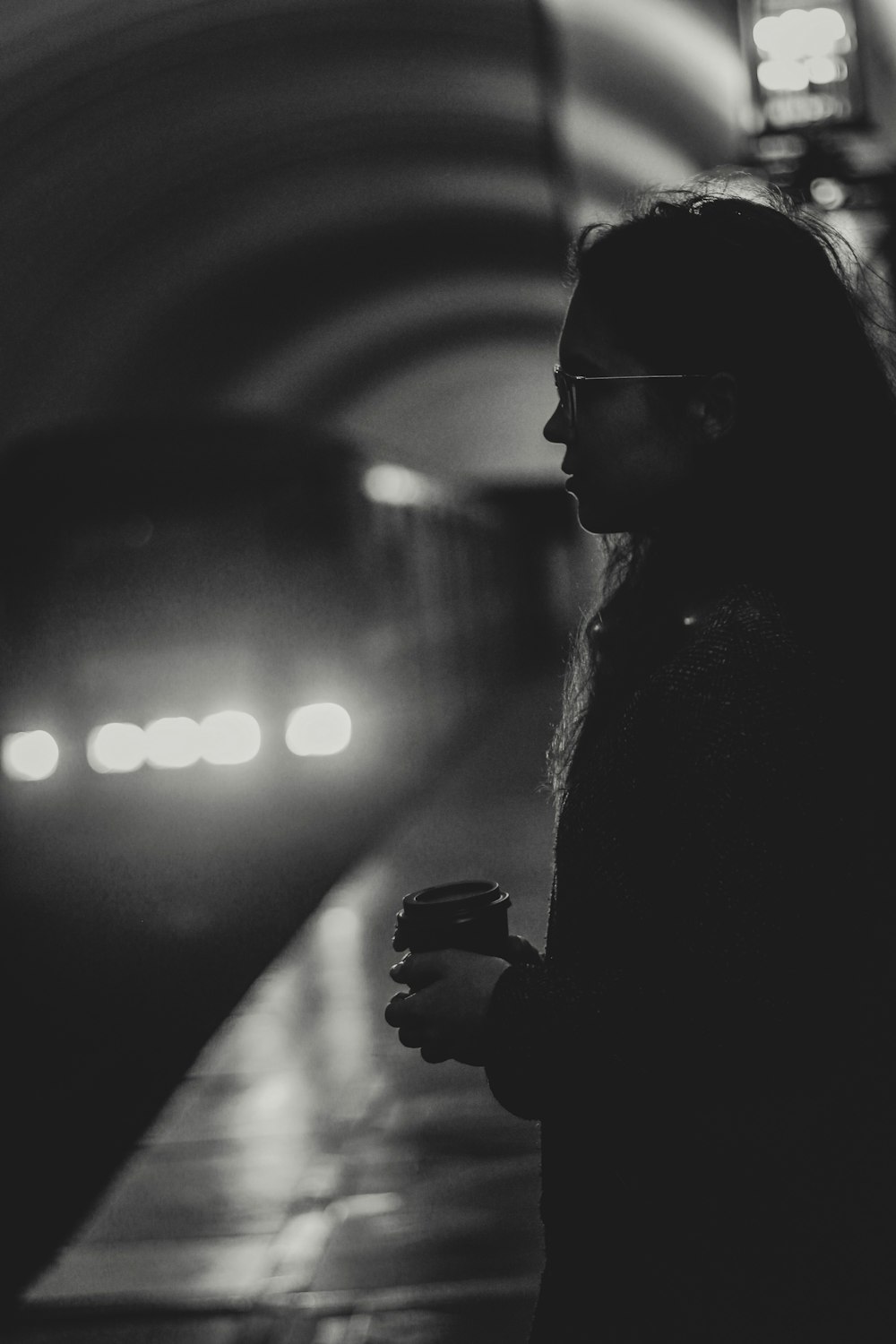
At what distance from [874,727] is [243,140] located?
13905 millimetres

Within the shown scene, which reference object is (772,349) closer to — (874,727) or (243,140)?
(874,727)

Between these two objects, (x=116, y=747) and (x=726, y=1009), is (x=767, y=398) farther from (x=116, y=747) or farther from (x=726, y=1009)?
(x=116, y=747)

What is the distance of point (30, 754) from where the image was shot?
32.1 ft

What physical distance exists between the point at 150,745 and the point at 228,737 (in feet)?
1.73

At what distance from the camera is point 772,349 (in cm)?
145

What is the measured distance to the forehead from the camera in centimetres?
150

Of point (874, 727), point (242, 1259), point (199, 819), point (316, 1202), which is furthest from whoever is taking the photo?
point (199, 819)

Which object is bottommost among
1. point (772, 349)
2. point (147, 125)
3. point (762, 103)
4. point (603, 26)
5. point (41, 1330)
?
point (41, 1330)

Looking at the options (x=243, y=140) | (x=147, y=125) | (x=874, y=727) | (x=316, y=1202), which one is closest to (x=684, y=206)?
(x=874, y=727)

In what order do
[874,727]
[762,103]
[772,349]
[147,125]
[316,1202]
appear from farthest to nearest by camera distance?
[147,125]
[762,103]
[316,1202]
[772,349]
[874,727]

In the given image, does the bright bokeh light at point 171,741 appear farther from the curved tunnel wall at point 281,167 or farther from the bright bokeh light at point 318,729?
the curved tunnel wall at point 281,167

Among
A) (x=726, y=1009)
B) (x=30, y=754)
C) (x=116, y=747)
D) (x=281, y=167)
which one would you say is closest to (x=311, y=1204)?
(x=726, y=1009)

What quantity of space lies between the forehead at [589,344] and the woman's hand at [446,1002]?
0.62 m

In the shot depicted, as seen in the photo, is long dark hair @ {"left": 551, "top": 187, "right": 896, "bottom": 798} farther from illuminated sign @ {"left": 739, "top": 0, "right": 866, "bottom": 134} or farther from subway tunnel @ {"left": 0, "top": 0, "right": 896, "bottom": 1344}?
illuminated sign @ {"left": 739, "top": 0, "right": 866, "bottom": 134}
